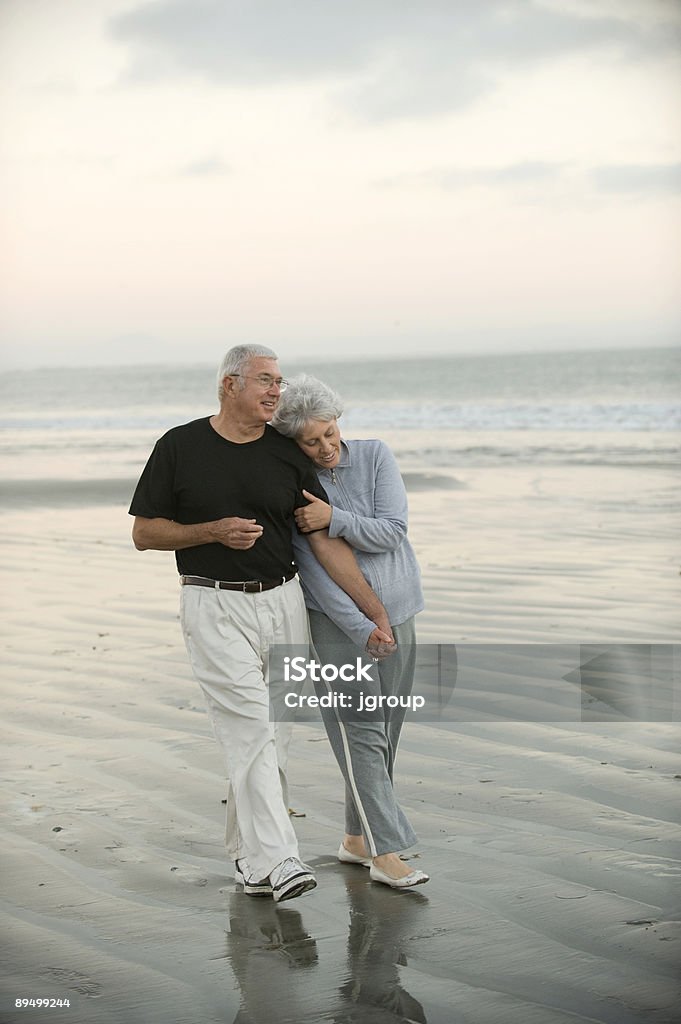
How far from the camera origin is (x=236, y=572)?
3.81 m

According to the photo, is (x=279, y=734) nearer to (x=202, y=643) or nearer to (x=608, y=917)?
(x=202, y=643)

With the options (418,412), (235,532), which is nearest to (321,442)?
(235,532)

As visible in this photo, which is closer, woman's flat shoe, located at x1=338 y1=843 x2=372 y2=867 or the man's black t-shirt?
the man's black t-shirt

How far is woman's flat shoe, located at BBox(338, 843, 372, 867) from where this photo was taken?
3.96 metres

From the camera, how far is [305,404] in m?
3.83

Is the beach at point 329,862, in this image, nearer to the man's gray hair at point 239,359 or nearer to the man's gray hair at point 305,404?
the man's gray hair at point 305,404

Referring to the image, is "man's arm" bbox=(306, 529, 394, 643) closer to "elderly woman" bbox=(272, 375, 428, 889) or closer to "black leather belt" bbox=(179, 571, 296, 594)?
"elderly woman" bbox=(272, 375, 428, 889)

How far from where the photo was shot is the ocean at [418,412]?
17.8 m

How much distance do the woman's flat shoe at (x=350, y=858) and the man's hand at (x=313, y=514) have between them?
1037 mm

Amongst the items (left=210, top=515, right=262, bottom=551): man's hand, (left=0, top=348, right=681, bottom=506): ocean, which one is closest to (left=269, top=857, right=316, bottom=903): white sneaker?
(left=210, top=515, right=262, bottom=551): man's hand

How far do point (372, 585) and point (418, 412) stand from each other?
30.4m

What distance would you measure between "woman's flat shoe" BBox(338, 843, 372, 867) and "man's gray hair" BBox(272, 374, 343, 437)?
133cm

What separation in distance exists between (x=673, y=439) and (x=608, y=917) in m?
17.5

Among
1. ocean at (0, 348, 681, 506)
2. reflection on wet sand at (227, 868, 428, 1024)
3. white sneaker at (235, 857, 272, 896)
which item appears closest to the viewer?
reflection on wet sand at (227, 868, 428, 1024)
